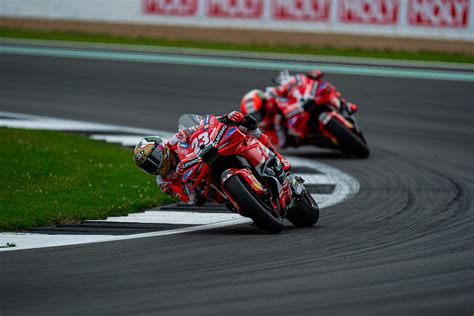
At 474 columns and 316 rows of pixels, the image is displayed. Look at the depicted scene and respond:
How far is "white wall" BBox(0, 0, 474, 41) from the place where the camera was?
25.0m

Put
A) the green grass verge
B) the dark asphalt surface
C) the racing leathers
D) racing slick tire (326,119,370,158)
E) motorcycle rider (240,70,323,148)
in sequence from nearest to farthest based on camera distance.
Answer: the dark asphalt surface
the racing leathers
racing slick tire (326,119,370,158)
motorcycle rider (240,70,323,148)
the green grass verge

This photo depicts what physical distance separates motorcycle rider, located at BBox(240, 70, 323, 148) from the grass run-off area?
197cm

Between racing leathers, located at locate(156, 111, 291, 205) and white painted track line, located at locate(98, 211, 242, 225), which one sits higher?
racing leathers, located at locate(156, 111, 291, 205)

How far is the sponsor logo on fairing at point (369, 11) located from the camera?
83.4 feet

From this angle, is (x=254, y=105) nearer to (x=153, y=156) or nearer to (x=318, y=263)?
(x=153, y=156)

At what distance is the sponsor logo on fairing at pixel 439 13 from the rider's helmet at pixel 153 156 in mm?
16255

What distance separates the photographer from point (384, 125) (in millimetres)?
18016

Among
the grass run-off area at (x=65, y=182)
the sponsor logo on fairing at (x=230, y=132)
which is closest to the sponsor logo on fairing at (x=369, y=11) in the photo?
the grass run-off area at (x=65, y=182)

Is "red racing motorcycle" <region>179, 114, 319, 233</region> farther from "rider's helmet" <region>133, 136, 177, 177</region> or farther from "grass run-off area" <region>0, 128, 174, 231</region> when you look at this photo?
"grass run-off area" <region>0, 128, 174, 231</region>

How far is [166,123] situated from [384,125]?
3693 mm

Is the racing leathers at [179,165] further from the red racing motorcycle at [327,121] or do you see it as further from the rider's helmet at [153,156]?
the red racing motorcycle at [327,121]

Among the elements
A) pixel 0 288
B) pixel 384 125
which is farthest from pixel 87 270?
pixel 384 125

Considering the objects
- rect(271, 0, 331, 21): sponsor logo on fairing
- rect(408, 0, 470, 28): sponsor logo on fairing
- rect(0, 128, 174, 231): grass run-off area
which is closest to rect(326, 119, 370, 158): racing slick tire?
rect(0, 128, 174, 231): grass run-off area

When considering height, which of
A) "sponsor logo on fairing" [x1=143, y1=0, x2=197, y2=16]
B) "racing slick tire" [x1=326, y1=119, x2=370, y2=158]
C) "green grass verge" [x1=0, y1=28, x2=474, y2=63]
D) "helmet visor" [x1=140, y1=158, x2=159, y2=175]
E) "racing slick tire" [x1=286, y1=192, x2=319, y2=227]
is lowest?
"green grass verge" [x1=0, y1=28, x2=474, y2=63]
